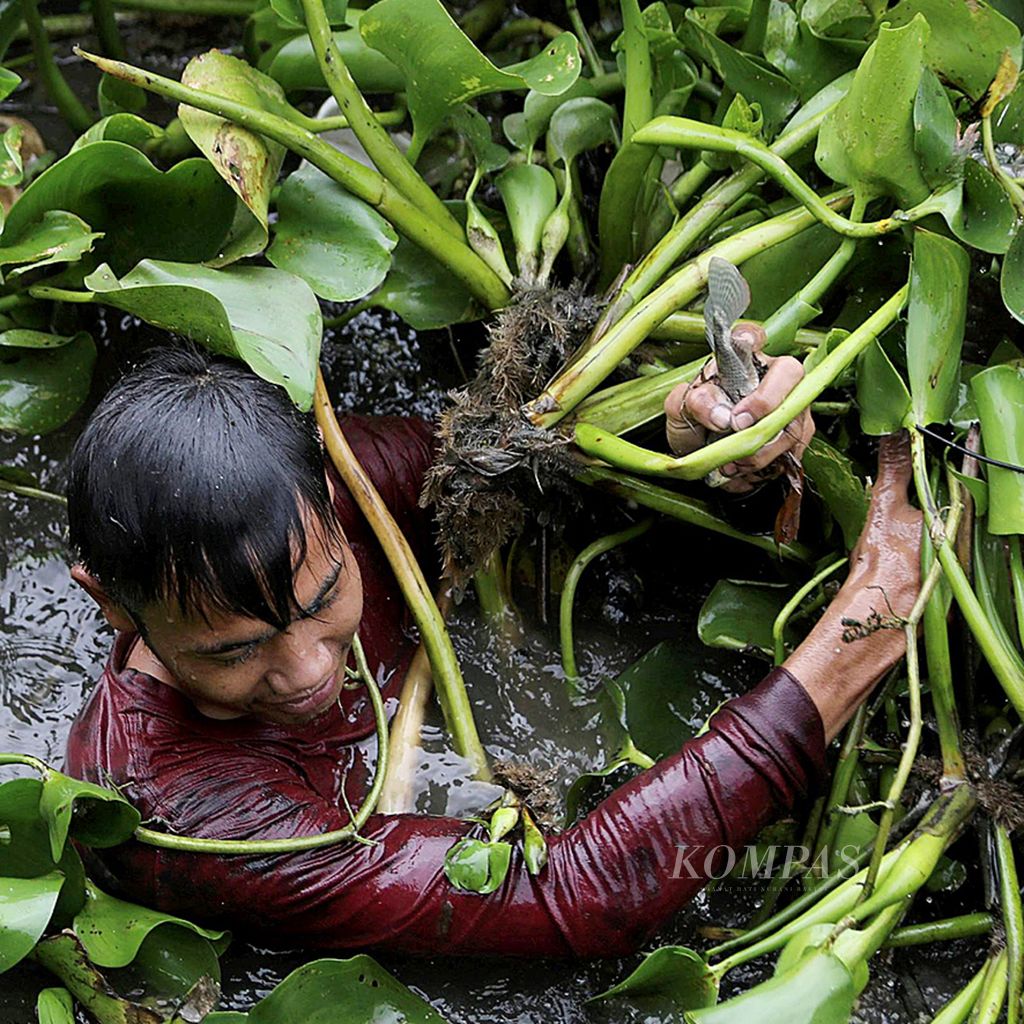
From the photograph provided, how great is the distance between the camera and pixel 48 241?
52.7 inches

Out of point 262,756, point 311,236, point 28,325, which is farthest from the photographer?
point 28,325

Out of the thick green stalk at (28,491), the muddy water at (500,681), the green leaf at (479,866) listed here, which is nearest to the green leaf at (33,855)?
the muddy water at (500,681)

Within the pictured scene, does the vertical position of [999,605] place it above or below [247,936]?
above

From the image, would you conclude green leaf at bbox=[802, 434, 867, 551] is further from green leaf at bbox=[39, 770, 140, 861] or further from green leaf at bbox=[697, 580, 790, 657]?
green leaf at bbox=[39, 770, 140, 861]

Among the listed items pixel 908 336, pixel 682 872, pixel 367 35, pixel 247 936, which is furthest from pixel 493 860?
pixel 367 35

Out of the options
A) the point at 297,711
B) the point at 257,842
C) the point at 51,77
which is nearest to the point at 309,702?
the point at 297,711

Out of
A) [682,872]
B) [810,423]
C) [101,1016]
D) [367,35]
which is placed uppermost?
[367,35]

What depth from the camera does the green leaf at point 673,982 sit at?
3.64ft

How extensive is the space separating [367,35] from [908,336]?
57 cm

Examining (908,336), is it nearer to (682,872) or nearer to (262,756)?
(682,872)

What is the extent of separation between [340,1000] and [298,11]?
0.93 metres

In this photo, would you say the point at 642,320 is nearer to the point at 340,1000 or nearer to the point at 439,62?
the point at 439,62

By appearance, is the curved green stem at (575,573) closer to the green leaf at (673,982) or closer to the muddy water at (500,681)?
the muddy water at (500,681)

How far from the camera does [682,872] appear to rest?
1.22m
